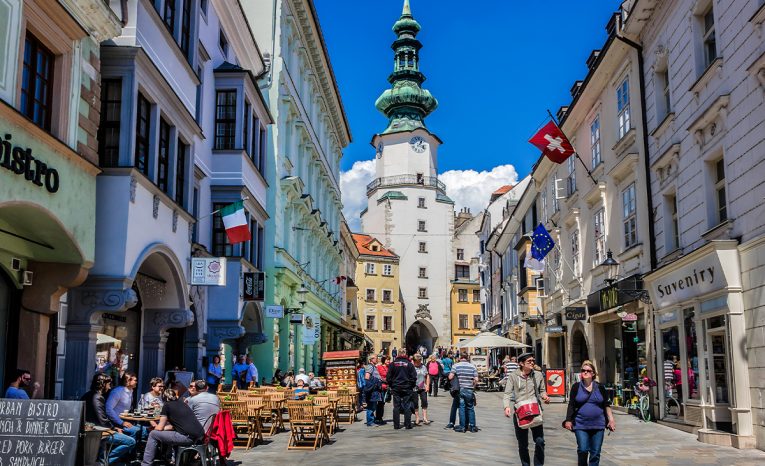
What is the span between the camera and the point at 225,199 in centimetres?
2181

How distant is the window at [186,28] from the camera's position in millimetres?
16594

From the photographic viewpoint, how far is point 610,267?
22.9 meters

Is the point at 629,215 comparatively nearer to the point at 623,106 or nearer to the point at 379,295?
the point at 623,106

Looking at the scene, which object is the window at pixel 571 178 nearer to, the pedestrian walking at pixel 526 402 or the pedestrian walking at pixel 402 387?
the pedestrian walking at pixel 402 387

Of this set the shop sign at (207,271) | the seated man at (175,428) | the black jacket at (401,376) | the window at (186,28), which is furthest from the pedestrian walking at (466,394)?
the window at (186,28)

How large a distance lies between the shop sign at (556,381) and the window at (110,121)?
17708 mm

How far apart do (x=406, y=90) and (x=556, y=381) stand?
62974 mm

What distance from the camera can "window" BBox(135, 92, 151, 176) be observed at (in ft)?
45.4

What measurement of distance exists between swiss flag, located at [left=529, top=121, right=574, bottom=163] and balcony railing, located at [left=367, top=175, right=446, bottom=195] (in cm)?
6291

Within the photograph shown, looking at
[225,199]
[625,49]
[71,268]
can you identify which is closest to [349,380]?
[225,199]

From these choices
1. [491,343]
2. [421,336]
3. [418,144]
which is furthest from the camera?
[421,336]

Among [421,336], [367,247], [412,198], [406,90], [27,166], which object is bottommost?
[27,166]

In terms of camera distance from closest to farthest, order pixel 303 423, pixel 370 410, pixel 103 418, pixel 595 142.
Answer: pixel 103 418 → pixel 303 423 → pixel 370 410 → pixel 595 142

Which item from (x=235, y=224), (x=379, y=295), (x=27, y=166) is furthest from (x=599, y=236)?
(x=379, y=295)
